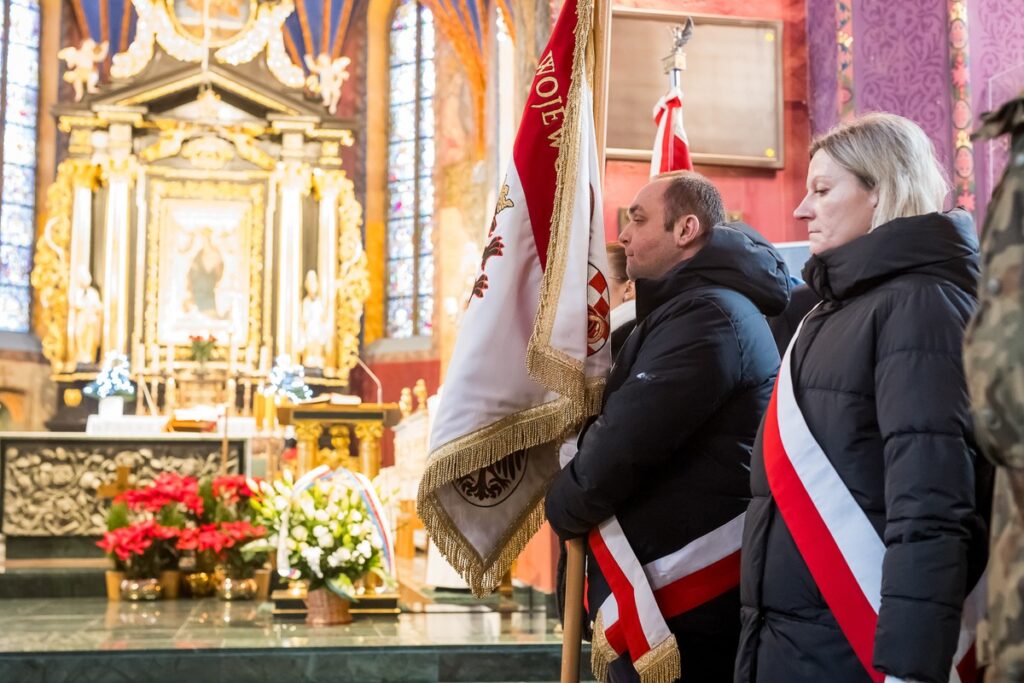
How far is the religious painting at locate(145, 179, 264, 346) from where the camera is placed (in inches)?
606

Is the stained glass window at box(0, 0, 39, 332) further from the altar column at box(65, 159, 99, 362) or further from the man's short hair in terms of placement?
the man's short hair

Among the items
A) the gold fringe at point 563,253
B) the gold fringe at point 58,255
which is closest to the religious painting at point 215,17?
the gold fringe at point 58,255

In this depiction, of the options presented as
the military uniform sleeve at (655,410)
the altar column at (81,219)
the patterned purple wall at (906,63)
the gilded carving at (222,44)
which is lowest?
the military uniform sleeve at (655,410)

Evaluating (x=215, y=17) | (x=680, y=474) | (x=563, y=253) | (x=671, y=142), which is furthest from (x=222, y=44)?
(x=680, y=474)

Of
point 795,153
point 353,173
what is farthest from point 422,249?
point 795,153

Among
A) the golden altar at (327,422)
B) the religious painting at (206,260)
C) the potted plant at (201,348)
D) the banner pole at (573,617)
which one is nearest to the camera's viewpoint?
the banner pole at (573,617)

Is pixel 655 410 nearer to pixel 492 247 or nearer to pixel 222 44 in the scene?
pixel 492 247

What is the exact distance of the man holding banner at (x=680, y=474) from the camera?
221 cm

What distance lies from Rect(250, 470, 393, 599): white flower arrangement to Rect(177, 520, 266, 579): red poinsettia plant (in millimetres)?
1048

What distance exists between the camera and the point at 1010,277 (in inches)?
36.0

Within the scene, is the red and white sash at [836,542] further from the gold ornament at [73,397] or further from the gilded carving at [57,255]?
the gilded carving at [57,255]

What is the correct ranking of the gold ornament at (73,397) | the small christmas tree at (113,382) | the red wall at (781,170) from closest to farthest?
the red wall at (781,170)
the small christmas tree at (113,382)
the gold ornament at (73,397)

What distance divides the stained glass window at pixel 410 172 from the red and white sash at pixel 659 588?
1347 centimetres

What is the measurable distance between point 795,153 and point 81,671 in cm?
328
